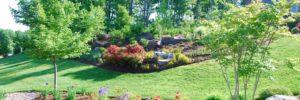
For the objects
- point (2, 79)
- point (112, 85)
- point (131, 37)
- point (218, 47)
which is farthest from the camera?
point (131, 37)

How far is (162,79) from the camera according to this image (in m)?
15.0

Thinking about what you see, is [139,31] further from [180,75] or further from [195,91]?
[195,91]

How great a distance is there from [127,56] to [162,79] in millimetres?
2841

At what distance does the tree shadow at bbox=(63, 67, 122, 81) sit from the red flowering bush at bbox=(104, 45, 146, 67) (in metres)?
0.69

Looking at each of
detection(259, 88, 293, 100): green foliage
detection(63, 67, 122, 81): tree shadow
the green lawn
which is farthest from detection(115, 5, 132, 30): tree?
detection(259, 88, 293, 100): green foliage

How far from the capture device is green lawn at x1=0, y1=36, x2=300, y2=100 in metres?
12.9

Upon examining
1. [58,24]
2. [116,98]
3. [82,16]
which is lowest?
[116,98]

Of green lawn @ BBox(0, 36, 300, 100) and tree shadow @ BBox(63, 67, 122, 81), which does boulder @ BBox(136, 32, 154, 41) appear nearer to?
green lawn @ BBox(0, 36, 300, 100)

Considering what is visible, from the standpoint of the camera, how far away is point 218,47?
28.1 feet

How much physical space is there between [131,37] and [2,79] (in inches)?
398

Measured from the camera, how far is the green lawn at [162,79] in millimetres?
12852

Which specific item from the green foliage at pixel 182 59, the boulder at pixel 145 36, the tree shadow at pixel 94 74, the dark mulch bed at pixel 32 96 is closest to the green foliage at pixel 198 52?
the green foliage at pixel 182 59

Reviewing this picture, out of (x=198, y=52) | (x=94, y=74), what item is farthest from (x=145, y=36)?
(x=94, y=74)

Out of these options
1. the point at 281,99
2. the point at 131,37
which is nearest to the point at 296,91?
the point at 281,99
